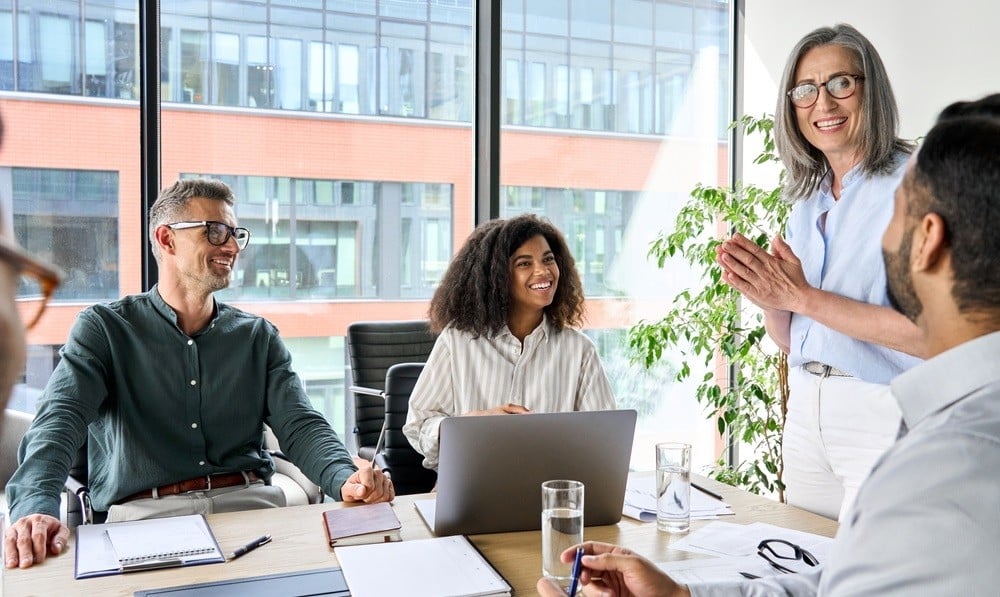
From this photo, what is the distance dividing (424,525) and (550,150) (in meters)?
2.86

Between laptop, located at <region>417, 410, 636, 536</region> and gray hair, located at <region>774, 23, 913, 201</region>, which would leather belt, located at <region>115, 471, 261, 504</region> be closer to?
laptop, located at <region>417, 410, 636, 536</region>

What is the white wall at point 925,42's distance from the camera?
10.5 feet

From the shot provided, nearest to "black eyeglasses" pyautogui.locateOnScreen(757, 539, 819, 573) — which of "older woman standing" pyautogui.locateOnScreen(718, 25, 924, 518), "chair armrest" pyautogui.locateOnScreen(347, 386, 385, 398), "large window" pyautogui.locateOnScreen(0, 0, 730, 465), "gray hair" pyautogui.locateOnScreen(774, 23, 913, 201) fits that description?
→ "older woman standing" pyautogui.locateOnScreen(718, 25, 924, 518)

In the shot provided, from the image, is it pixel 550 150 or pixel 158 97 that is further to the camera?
pixel 550 150

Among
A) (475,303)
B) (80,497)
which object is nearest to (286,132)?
(475,303)

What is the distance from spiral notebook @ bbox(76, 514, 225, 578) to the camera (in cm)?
152

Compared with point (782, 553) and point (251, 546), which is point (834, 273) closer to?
point (782, 553)

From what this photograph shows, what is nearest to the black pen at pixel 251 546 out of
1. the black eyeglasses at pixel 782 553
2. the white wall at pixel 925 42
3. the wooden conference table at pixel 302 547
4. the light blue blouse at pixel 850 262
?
the wooden conference table at pixel 302 547

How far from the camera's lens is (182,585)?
56.9 inches

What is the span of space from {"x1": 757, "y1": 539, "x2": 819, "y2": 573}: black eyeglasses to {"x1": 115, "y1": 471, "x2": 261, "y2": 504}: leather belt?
1436 millimetres

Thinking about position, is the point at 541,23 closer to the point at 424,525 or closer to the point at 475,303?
the point at 475,303

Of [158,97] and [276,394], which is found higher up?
[158,97]

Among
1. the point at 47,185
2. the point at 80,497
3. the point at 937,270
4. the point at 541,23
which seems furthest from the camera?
the point at 541,23

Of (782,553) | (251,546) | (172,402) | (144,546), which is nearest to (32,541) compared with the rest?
(144,546)
